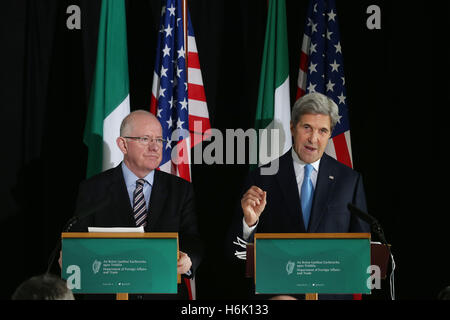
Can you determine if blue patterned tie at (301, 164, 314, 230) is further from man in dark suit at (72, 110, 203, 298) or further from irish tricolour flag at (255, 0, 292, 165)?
irish tricolour flag at (255, 0, 292, 165)

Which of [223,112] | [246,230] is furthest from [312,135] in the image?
[223,112]

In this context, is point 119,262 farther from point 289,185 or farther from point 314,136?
point 314,136

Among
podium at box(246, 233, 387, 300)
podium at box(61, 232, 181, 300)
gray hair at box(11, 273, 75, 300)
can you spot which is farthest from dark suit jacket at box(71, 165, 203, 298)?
gray hair at box(11, 273, 75, 300)

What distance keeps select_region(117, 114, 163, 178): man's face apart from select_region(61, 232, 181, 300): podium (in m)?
1.12

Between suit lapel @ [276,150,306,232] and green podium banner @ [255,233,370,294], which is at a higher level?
suit lapel @ [276,150,306,232]

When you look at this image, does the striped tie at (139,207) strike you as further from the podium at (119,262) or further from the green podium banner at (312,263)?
the green podium banner at (312,263)

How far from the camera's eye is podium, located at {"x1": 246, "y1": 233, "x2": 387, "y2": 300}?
106 inches

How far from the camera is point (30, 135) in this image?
499cm

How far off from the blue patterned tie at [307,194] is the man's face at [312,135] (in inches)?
3.4

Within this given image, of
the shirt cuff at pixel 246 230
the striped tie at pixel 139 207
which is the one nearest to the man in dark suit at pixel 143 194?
the striped tie at pixel 139 207

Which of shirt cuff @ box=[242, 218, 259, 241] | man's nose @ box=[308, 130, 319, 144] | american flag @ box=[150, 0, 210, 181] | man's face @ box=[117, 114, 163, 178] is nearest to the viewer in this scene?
shirt cuff @ box=[242, 218, 259, 241]

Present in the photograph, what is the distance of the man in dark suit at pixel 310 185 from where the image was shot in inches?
139

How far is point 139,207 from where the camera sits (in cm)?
372
